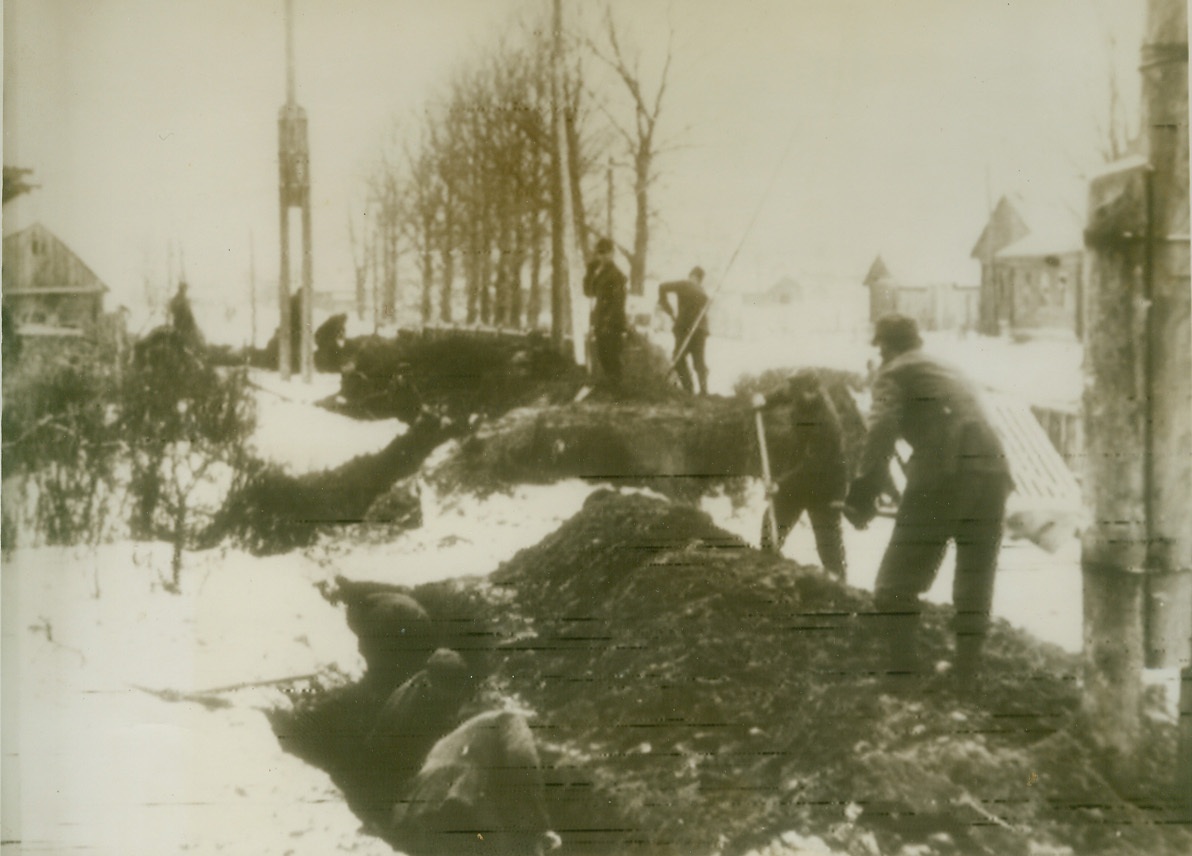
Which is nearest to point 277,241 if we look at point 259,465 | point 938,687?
point 259,465

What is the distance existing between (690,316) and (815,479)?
1.76ft

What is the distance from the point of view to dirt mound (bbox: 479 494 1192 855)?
2.11 meters

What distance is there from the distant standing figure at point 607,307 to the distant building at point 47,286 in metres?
1.28

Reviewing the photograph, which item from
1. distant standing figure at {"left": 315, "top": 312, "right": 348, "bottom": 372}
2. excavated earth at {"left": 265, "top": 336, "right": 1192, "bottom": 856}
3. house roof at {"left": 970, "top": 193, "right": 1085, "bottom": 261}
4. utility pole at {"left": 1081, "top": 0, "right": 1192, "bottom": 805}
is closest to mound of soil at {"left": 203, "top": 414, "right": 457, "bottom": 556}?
excavated earth at {"left": 265, "top": 336, "right": 1192, "bottom": 856}

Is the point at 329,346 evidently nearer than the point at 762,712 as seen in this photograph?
No

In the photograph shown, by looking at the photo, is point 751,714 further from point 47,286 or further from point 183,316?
point 47,286

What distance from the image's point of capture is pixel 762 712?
2.14 metres

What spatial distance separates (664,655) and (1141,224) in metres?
1.64

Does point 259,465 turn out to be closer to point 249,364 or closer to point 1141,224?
point 249,364

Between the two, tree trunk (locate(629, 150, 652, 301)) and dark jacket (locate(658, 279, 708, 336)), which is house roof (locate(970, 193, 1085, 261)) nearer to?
dark jacket (locate(658, 279, 708, 336))

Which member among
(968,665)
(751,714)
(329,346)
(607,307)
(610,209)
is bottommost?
(751,714)

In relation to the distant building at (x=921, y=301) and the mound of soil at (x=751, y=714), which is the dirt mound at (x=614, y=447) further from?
the distant building at (x=921, y=301)

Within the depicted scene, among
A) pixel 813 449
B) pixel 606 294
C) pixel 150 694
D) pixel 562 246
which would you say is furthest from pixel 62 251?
pixel 813 449

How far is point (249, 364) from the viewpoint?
7.39 ft
